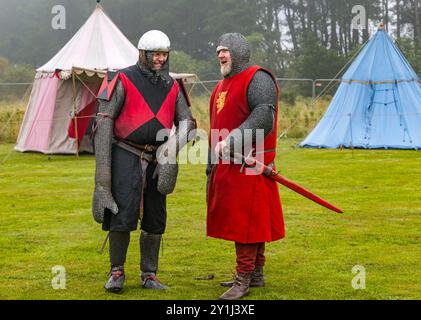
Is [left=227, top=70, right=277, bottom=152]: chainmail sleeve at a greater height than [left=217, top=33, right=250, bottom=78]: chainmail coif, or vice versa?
[left=217, top=33, right=250, bottom=78]: chainmail coif

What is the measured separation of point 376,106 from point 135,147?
42.4 feet

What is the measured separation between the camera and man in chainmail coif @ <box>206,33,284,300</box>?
5238 mm

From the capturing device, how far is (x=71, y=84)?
1720cm

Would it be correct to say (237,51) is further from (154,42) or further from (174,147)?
(174,147)

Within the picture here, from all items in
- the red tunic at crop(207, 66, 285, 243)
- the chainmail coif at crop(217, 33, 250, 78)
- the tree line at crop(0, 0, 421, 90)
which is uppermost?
the tree line at crop(0, 0, 421, 90)

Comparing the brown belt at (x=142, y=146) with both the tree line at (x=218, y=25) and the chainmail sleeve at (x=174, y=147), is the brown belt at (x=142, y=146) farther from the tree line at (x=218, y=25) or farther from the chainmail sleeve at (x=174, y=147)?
the tree line at (x=218, y=25)

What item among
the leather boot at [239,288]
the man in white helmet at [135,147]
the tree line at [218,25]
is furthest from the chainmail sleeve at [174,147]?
the tree line at [218,25]

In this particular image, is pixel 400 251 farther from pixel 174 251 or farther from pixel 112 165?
pixel 112 165

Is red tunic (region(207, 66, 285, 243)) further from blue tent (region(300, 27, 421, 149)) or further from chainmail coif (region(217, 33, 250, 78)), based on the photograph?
blue tent (region(300, 27, 421, 149))

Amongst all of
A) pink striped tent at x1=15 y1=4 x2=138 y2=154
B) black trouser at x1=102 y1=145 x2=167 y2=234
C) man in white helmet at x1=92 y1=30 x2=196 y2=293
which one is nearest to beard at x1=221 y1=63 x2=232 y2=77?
man in white helmet at x1=92 y1=30 x2=196 y2=293

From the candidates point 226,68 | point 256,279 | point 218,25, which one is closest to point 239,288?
point 256,279

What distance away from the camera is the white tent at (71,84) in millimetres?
16797

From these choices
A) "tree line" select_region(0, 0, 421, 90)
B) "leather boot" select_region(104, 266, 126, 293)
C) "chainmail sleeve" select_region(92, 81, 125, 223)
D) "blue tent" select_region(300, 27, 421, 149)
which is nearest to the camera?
"chainmail sleeve" select_region(92, 81, 125, 223)

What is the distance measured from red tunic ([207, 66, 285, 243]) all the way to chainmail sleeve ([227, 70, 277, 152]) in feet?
0.17
